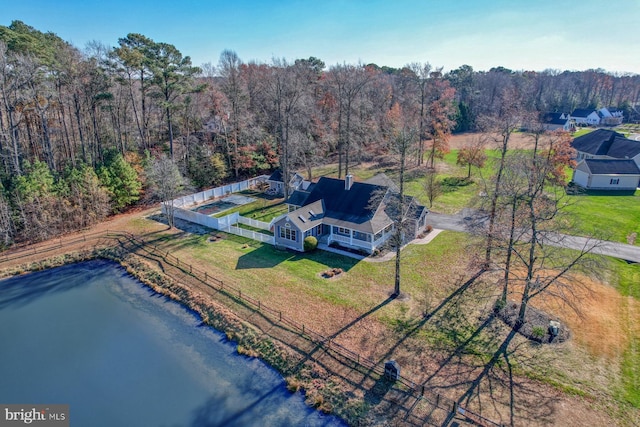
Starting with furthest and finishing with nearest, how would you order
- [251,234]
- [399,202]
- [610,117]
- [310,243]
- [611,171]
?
[610,117]
[611,171]
[251,234]
[310,243]
[399,202]

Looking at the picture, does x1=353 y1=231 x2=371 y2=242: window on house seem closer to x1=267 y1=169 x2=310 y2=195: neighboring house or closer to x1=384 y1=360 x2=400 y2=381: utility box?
x1=384 y1=360 x2=400 y2=381: utility box

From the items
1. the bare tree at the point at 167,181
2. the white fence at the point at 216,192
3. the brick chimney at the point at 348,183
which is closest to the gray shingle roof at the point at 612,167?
the brick chimney at the point at 348,183

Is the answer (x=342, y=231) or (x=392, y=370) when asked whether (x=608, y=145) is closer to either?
(x=342, y=231)

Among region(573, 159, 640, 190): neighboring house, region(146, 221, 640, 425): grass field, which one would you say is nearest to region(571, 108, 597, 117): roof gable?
region(573, 159, 640, 190): neighboring house

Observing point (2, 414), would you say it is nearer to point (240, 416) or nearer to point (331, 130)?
point (240, 416)

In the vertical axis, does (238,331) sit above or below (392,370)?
below

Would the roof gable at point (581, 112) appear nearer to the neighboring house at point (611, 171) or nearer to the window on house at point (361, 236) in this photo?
the neighboring house at point (611, 171)

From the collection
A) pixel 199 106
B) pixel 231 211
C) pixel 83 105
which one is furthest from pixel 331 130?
pixel 83 105

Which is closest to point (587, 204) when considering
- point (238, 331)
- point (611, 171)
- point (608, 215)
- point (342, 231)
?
point (608, 215)
